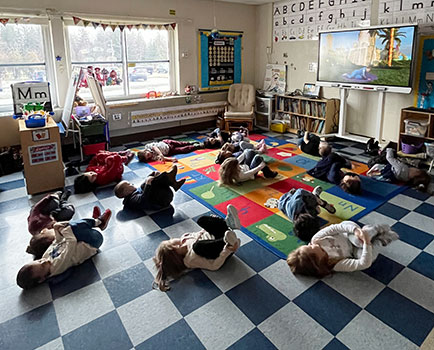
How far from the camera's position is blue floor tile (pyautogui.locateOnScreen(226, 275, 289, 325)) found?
1.94 meters

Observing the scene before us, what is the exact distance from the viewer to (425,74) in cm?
452

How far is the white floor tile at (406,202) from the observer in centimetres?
321

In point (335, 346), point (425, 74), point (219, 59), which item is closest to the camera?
point (335, 346)

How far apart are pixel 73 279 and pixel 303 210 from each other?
1.84 meters

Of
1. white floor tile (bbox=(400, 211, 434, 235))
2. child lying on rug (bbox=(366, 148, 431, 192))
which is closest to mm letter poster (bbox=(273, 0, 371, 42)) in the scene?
child lying on rug (bbox=(366, 148, 431, 192))

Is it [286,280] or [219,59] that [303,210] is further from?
[219,59]

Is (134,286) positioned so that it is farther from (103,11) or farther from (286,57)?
(286,57)

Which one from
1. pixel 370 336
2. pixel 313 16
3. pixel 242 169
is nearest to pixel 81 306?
pixel 370 336

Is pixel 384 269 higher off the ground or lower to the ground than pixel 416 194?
lower

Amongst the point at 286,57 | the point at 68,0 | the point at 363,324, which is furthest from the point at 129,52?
the point at 363,324

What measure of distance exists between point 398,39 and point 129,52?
13.3ft

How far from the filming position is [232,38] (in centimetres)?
658

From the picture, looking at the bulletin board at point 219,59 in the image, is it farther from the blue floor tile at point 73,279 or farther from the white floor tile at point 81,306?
the white floor tile at point 81,306

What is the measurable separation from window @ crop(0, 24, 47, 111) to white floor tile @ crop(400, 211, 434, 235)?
199 inches
